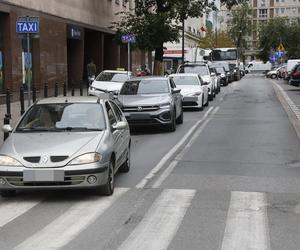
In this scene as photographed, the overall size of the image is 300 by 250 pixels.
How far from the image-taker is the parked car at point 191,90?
2318cm

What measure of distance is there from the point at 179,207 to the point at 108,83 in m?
19.2

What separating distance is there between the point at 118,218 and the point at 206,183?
260cm

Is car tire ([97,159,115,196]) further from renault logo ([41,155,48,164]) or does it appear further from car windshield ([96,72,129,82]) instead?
car windshield ([96,72,129,82])

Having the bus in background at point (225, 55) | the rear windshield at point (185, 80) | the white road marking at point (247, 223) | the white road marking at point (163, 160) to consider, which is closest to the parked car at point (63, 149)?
the white road marking at point (163, 160)

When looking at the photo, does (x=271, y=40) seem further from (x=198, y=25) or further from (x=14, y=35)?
(x=14, y=35)

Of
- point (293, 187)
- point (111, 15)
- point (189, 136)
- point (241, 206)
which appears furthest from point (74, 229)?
point (111, 15)

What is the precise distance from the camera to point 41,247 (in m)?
6.09

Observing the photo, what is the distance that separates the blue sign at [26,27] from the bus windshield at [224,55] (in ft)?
160

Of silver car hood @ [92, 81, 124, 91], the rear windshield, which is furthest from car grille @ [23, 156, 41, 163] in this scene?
silver car hood @ [92, 81, 124, 91]

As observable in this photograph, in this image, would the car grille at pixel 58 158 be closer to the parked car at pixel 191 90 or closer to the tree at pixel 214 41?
the parked car at pixel 191 90

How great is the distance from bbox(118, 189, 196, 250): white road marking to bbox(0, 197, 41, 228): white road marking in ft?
5.24

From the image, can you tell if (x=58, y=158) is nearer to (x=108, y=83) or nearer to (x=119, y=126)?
(x=119, y=126)

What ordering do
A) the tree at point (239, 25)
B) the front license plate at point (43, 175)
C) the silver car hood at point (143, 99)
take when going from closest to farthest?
the front license plate at point (43, 175), the silver car hood at point (143, 99), the tree at point (239, 25)

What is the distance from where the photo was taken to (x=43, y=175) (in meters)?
7.91
